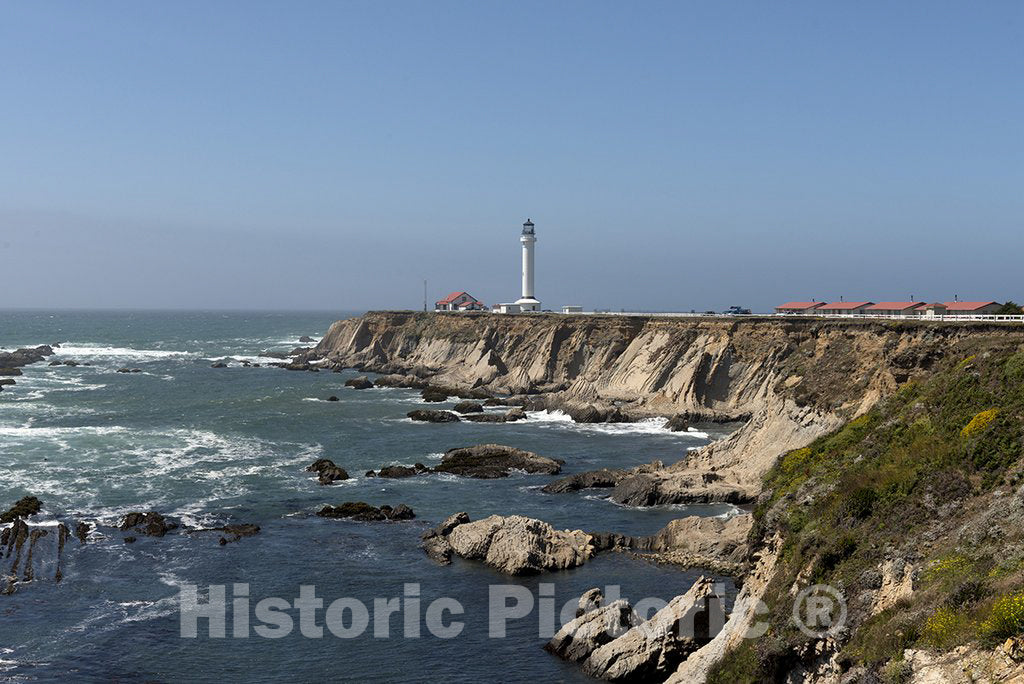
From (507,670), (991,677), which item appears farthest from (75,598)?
(991,677)

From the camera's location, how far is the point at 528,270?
12406cm

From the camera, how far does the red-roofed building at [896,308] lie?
8181cm

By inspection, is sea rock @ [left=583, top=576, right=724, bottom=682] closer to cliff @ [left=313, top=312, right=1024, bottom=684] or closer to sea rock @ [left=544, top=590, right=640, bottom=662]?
sea rock @ [left=544, top=590, right=640, bottom=662]

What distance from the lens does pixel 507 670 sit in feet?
75.7

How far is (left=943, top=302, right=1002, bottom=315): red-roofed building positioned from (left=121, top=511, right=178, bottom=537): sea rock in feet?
225

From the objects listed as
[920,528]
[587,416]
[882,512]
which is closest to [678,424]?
[587,416]

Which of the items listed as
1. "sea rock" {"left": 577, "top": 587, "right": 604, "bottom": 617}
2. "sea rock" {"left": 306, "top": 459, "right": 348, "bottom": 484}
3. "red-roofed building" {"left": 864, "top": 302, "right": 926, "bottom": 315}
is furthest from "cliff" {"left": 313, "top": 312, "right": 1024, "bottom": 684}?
"red-roofed building" {"left": 864, "top": 302, "right": 926, "bottom": 315}

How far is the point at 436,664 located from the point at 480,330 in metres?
80.3

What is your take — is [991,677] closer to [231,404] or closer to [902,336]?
[902,336]

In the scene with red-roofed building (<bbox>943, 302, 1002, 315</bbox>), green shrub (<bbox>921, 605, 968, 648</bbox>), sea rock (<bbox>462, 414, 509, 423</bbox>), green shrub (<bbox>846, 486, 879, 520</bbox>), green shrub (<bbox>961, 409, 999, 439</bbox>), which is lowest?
sea rock (<bbox>462, 414, 509, 423</bbox>)

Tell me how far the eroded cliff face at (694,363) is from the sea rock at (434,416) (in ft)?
41.1

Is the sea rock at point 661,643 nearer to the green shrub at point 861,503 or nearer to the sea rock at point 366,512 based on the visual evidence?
the green shrub at point 861,503

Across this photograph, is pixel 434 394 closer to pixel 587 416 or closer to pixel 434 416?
pixel 434 416

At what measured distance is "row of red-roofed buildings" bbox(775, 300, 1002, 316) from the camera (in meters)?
75.2
